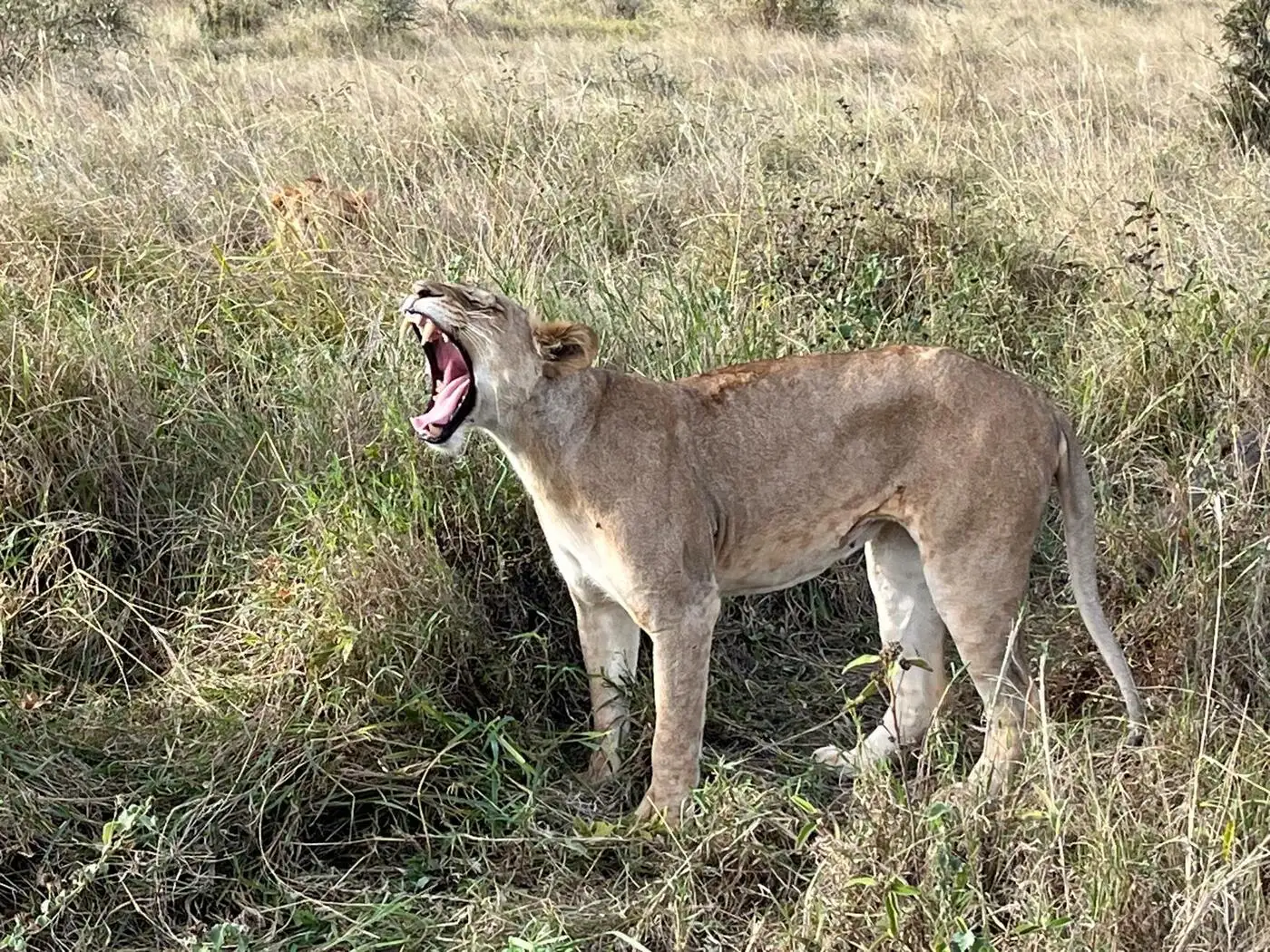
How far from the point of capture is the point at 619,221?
593cm

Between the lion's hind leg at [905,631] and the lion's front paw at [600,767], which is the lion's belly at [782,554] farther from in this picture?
the lion's front paw at [600,767]

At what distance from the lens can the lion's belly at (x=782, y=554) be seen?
3.42 metres

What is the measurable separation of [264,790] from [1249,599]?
251 centimetres

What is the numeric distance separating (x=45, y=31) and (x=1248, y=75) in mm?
7688

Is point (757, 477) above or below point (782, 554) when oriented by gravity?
above

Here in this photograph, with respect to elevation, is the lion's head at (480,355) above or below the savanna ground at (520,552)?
above

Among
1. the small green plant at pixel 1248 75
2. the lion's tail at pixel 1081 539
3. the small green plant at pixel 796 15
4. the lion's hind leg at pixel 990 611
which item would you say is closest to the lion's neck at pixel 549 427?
the lion's hind leg at pixel 990 611

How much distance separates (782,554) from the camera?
136 inches

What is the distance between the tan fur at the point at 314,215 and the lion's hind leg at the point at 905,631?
270 cm

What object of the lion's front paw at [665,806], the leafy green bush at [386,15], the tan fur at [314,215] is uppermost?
the tan fur at [314,215]

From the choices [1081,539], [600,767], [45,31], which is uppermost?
[45,31]

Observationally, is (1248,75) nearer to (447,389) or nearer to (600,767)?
(600,767)

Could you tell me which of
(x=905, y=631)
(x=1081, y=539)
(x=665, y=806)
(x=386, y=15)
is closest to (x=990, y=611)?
(x=1081, y=539)

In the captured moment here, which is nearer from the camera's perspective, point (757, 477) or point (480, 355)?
point (480, 355)
